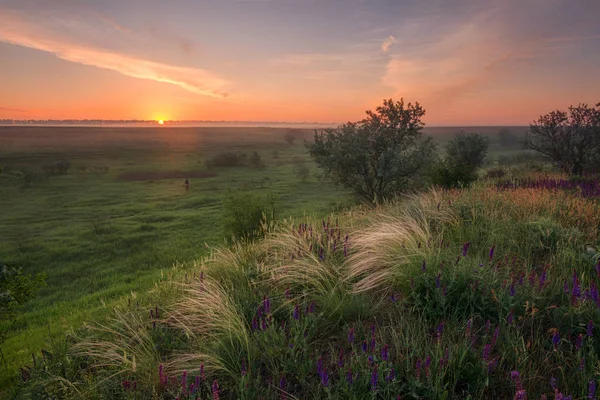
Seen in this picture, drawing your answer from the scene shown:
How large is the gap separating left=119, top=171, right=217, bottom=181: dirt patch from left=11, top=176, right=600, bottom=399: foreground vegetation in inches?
2088

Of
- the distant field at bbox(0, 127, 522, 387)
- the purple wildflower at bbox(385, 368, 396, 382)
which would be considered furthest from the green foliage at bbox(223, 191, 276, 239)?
the purple wildflower at bbox(385, 368, 396, 382)

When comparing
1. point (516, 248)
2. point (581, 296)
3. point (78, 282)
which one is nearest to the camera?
point (581, 296)

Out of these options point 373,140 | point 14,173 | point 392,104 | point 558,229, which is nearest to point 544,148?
point 392,104

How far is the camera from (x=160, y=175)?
56062mm

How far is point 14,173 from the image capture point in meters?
50.4

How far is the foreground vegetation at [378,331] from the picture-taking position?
2.64 meters

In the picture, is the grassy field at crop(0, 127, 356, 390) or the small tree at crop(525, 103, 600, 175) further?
the small tree at crop(525, 103, 600, 175)

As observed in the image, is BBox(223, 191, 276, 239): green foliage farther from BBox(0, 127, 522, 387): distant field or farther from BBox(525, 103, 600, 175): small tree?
BBox(525, 103, 600, 175): small tree

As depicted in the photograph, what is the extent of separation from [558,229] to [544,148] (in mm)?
21863

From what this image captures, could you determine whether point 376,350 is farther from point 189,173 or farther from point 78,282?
point 189,173

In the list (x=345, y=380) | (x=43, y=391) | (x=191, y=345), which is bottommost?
(x=43, y=391)

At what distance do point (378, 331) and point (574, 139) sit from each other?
85.7 ft

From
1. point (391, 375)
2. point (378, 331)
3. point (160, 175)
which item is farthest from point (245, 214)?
point (160, 175)

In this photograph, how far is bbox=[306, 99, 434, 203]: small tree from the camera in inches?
610
